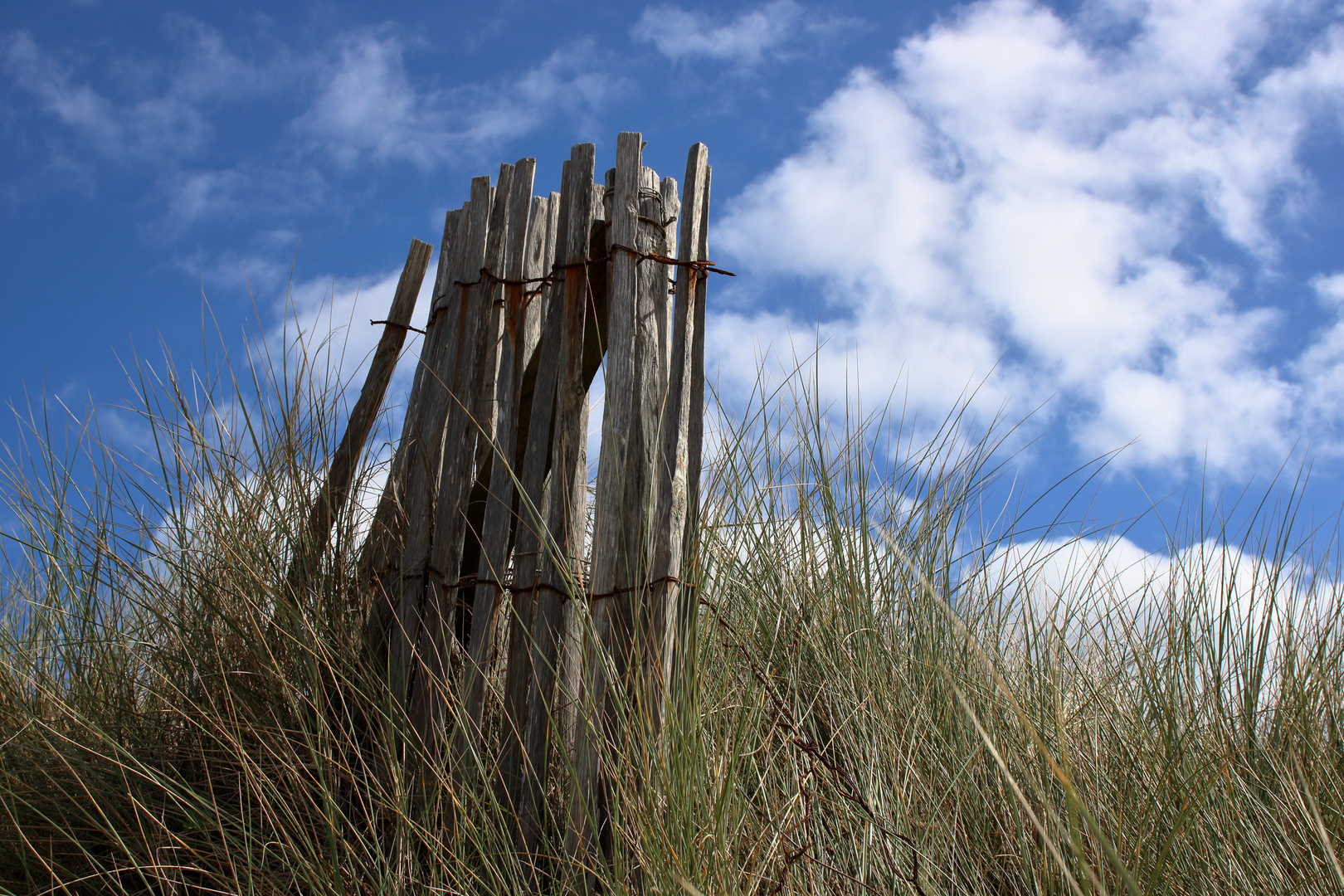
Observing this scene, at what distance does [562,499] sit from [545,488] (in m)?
0.08

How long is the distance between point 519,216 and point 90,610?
1.91 meters

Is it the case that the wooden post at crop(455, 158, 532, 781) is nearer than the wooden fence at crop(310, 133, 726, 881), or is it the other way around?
the wooden fence at crop(310, 133, 726, 881)

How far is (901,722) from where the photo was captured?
8.89ft

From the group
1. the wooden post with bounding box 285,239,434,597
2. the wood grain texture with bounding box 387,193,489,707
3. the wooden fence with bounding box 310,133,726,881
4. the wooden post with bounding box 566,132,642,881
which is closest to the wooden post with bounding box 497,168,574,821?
the wooden fence with bounding box 310,133,726,881

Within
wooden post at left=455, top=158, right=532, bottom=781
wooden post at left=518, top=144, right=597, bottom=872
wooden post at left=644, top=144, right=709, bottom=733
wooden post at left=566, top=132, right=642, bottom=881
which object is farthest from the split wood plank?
wooden post at left=644, top=144, right=709, bottom=733

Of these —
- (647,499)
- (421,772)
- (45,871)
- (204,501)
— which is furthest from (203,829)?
(647,499)

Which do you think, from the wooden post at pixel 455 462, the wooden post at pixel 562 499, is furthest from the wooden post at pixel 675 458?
the wooden post at pixel 455 462

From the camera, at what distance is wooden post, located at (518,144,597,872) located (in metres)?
2.31

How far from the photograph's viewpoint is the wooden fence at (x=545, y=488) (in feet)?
7.47

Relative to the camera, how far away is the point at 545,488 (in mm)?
2633

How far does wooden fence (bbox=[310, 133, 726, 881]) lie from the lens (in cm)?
228

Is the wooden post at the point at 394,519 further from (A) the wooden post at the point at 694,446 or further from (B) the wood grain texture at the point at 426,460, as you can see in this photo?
(A) the wooden post at the point at 694,446

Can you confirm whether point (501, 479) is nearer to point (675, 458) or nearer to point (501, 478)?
point (501, 478)

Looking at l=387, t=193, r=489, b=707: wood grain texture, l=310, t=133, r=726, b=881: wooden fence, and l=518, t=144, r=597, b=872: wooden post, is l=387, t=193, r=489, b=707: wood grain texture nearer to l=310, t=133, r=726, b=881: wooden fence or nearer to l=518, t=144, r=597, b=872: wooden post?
l=310, t=133, r=726, b=881: wooden fence
